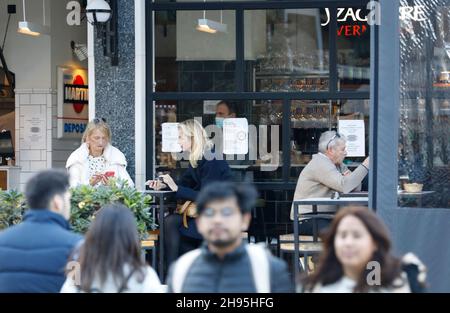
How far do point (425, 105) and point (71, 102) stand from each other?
7.39 m

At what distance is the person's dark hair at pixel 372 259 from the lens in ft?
14.9

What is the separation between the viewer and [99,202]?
8.14 meters

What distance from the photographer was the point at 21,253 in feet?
17.0

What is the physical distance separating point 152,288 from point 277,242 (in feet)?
20.2

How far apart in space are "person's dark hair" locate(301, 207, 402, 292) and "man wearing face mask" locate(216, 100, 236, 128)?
648 cm

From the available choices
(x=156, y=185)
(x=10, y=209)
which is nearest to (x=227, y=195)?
(x=10, y=209)

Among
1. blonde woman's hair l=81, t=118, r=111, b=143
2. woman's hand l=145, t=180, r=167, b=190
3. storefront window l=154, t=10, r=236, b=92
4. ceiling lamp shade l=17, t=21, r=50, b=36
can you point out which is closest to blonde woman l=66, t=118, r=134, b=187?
blonde woman's hair l=81, t=118, r=111, b=143

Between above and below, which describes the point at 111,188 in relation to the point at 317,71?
below

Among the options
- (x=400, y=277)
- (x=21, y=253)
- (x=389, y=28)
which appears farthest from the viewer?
(x=389, y=28)

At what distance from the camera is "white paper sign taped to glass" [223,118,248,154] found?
11.1 metres

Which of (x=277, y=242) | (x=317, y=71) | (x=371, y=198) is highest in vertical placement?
(x=317, y=71)

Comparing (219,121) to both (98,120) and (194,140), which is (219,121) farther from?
(98,120)

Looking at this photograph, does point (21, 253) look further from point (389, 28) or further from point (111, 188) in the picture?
point (389, 28)
